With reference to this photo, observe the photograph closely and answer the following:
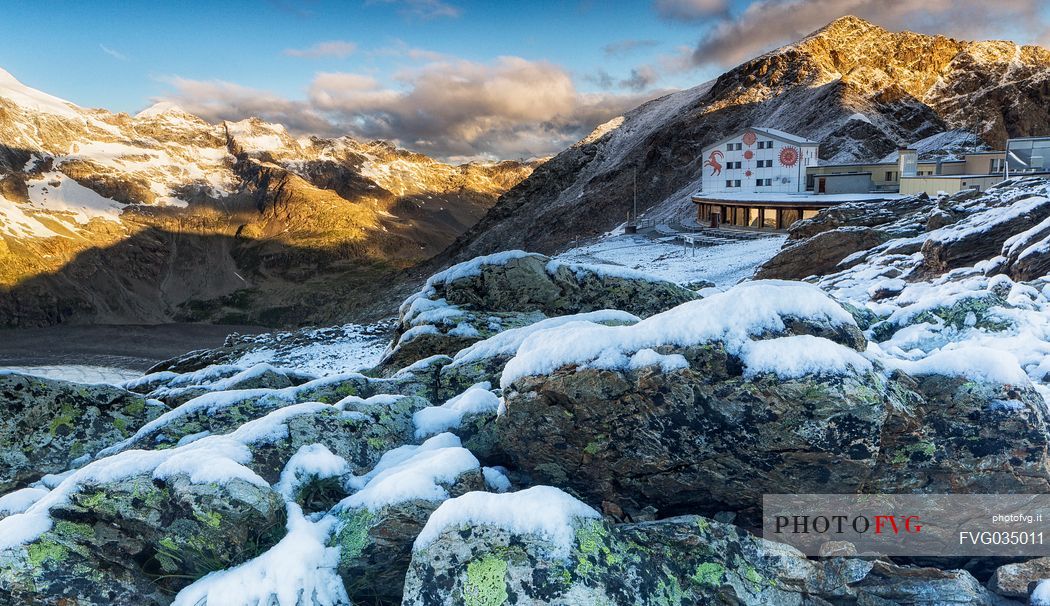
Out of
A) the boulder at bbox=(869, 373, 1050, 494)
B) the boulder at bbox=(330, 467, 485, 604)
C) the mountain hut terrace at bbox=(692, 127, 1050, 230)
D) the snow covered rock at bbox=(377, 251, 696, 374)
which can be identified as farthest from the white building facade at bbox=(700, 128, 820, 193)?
the boulder at bbox=(330, 467, 485, 604)

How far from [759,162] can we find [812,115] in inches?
1809

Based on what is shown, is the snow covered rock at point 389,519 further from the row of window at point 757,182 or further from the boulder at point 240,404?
the row of window at point 757,182

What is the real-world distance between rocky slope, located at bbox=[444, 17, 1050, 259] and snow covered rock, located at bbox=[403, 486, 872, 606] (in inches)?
3795

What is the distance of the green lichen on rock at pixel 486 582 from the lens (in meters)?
5.98

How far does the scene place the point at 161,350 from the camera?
138000 millimetres

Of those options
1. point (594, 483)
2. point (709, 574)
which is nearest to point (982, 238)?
point (594, 483)

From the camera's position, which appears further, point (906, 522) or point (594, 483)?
point (594, 483)

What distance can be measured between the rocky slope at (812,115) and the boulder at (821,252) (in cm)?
6205

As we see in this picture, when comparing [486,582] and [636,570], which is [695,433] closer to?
[636,570]

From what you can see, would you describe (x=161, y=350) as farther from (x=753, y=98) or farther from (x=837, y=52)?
(x=837, y=52)

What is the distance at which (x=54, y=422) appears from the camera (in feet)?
37.0

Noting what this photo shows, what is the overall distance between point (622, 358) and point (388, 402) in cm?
463

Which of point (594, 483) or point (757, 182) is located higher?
point (757, 182)

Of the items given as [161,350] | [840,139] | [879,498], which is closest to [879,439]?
[879,498]
